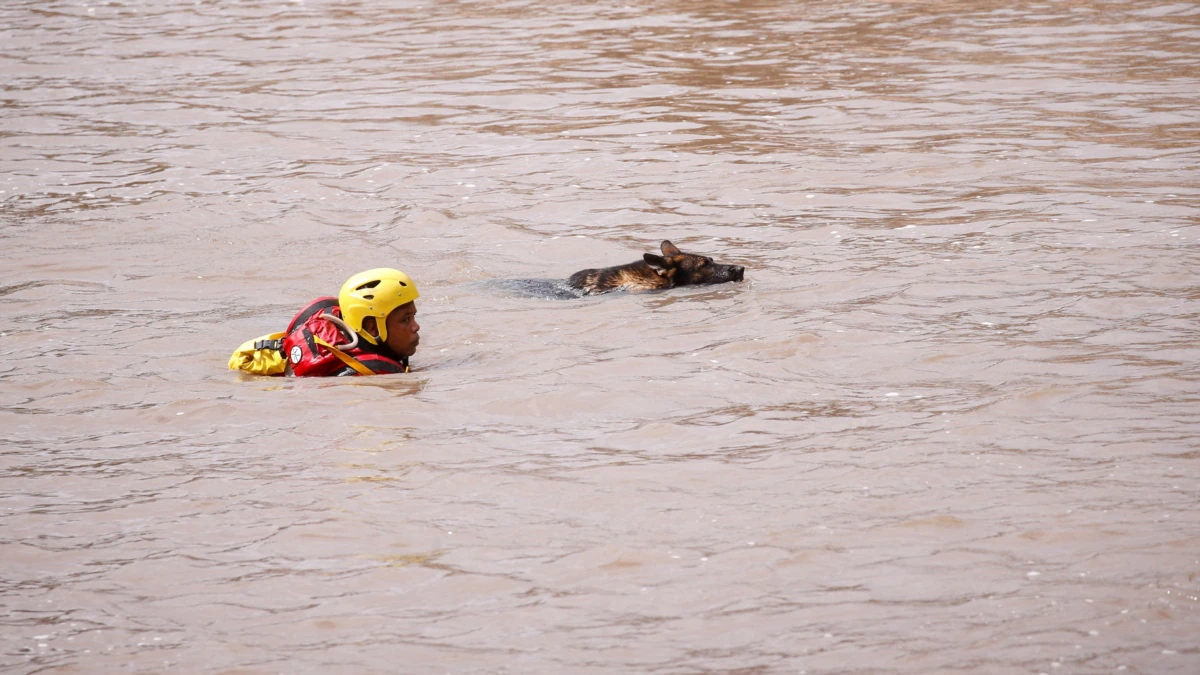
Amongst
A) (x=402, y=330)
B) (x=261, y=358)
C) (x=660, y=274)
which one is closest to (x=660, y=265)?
(x=660, y=274)

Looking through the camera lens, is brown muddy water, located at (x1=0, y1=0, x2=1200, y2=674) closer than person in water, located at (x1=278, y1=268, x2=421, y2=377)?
Yes

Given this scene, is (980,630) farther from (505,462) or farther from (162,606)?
(162,606)

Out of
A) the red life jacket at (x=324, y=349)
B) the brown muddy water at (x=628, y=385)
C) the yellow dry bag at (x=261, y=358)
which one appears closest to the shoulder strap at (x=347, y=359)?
the red life jacket at (x=324, y=349)

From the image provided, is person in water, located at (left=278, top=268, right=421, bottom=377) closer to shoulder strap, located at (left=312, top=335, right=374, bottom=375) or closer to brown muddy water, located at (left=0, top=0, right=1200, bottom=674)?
shoulder strap, located at (left=312, top=335, right=374, bottom=375)

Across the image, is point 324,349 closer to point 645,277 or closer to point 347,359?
point 347,359

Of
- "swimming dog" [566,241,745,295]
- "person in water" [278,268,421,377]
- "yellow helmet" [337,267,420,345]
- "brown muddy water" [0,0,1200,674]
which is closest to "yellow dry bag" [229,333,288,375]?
"person in water" [278,268,421,377]

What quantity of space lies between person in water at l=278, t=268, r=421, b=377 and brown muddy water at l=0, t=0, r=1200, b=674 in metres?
0.20

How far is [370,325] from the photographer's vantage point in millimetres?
8477

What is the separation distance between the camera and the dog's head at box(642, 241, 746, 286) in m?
10.5

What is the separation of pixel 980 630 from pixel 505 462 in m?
2.83

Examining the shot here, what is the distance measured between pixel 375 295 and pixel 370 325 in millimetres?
280

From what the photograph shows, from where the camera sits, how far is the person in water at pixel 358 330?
8.30 meters

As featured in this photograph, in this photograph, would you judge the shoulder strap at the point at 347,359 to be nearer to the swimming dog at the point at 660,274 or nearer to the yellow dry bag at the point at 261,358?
the yellow dry bag at the point at 261,358

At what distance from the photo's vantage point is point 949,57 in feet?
63.9
